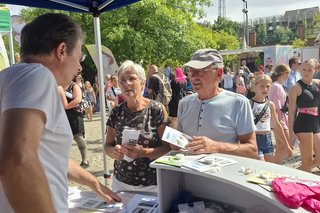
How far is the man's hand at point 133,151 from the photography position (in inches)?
99.1

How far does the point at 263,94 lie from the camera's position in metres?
4.32

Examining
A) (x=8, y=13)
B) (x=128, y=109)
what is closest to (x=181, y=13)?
(x=8, y=13)

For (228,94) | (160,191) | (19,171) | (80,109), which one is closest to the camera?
(19,171)

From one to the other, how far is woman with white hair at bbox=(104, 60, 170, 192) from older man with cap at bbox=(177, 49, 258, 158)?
267mm

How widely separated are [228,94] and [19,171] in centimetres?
170

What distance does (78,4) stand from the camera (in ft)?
12.0

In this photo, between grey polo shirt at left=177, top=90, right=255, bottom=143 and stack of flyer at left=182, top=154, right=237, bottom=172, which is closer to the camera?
stack of flyer at left=182, top=154, right=237, bottom=172

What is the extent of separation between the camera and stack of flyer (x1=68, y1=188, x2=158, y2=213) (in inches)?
86.3

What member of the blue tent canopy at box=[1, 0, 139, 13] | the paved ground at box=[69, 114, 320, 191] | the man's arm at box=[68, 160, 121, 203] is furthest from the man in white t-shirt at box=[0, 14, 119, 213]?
the paved ground at box=[69, 114, 320, 191]

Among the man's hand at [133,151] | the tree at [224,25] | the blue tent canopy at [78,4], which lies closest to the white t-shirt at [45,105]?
the man's hand at [133,151]

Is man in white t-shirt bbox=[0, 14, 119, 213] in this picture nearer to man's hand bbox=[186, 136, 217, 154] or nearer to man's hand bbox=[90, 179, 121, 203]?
man's hand bbox=[90, 179, 121, 203]

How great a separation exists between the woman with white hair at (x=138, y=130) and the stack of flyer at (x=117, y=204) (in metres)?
0.24

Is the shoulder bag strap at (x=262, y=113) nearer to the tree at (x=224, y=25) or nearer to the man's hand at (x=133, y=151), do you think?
the man's hand at (x=133, y=151)

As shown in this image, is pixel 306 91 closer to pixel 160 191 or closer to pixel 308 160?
pixel 308 160
